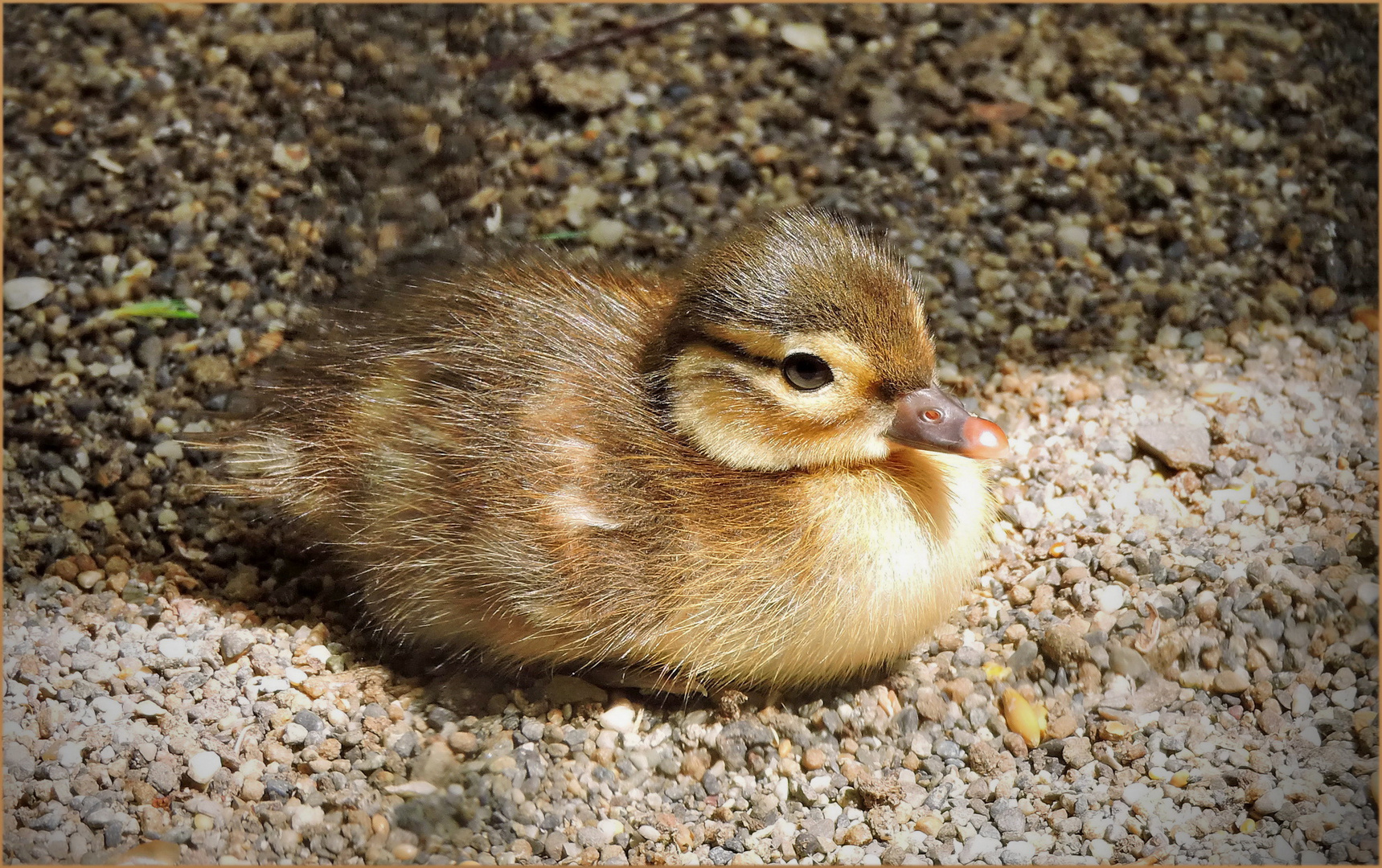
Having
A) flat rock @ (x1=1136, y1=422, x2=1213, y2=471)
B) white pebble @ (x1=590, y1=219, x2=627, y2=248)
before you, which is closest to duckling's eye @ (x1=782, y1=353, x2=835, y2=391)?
flat rock @ (x1=1136, y1=422, x2=1213, y2=471)

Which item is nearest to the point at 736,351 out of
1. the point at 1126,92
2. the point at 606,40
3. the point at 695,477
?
the point at 695,477

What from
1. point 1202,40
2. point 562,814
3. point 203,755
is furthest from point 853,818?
point 1202,40

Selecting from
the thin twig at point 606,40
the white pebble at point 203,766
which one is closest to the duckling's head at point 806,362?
the white pebble at point 203,766

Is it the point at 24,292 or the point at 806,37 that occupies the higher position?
the point at 806,37

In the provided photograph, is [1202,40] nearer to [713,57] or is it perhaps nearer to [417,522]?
[713,57]

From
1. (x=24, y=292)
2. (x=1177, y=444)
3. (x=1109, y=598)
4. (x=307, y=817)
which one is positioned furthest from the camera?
(x=24, y=292)

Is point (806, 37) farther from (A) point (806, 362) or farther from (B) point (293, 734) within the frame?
(B) point (293, 734)
